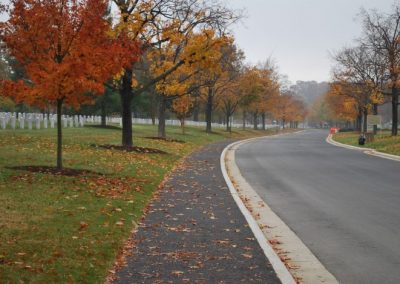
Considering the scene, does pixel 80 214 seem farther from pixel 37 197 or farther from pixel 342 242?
pixel 342 242

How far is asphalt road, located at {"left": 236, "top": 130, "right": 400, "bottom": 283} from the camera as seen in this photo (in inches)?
272

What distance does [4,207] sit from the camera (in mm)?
9070

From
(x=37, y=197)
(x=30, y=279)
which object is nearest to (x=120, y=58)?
(x=37, y=197)

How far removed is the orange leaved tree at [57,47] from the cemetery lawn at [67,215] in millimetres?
2095

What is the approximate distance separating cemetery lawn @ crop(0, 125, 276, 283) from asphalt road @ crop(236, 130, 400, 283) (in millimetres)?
2866

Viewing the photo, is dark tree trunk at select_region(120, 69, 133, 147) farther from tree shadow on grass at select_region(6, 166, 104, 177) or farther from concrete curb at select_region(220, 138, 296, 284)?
concrete curb at select_region(220, 138, 296, 284)

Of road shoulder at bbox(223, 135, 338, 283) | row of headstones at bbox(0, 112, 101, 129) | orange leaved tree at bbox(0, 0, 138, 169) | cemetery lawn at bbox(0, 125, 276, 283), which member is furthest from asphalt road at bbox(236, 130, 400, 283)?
row of headstones at bbox(0, 112, 101, 129)

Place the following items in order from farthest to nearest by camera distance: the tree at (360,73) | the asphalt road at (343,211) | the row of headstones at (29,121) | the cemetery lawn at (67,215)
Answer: the tree at (360,73)
the row of headstones at (29,121)
the asphalt road at (343,211)
the cemetery lawn at (67,215)

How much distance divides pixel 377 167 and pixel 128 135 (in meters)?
10.7

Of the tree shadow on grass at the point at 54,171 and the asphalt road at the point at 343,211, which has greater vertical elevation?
the tree shadow on grass at the point at 54,171

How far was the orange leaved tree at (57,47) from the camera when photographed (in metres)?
12.9

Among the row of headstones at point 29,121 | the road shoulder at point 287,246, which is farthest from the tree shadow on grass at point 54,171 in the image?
the row of headstones at point 29,121

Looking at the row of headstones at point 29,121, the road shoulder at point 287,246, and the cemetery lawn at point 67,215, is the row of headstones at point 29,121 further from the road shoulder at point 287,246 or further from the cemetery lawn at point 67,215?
the road shoulder at point 287,246

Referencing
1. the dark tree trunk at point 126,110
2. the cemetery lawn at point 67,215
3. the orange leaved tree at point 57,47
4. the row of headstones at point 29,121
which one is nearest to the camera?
the cemetery lawn at point 67,215
